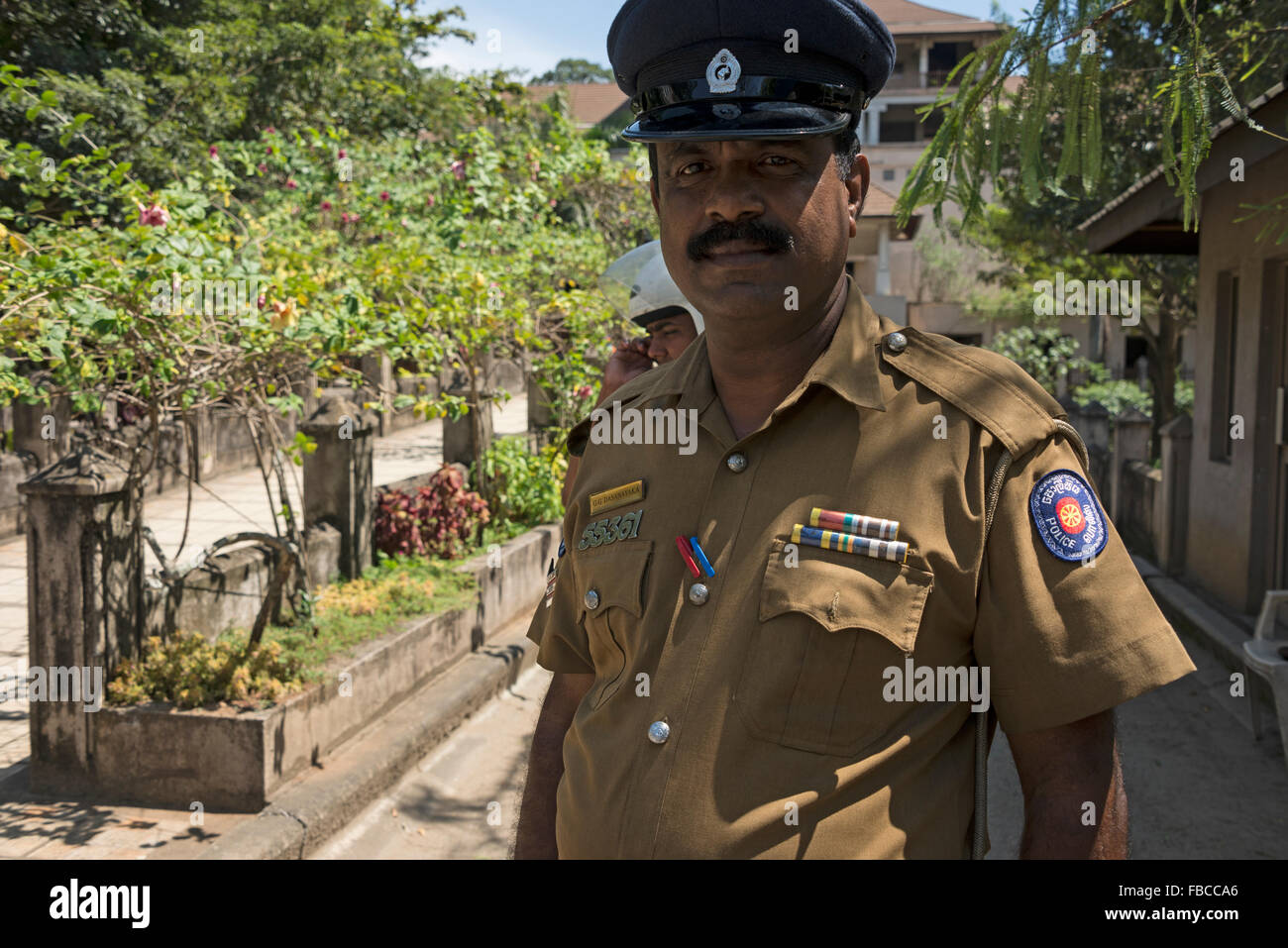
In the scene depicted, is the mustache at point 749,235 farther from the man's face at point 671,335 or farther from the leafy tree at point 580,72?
the leafy tree at point 580,72

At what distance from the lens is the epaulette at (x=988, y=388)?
1.54m

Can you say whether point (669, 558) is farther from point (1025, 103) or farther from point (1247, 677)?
point (1247, 677)

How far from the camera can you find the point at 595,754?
1.72 m

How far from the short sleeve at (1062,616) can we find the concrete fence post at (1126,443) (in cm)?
1055

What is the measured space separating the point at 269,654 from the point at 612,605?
152 inches

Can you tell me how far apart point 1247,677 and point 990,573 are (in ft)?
19.1

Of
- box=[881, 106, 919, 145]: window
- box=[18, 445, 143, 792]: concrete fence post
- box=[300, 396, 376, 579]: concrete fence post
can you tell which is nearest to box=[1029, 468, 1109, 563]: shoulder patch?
box=[18, 445, 143, 792]: concrete fence post

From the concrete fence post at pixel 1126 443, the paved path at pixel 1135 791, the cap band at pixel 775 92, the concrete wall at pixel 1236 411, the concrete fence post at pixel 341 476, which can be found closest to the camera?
the cap band at pixel 775 92

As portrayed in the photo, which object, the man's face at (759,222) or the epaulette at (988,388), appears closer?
the epaulette at (988,388)

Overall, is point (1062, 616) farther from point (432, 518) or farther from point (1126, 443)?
point (1126, 443)

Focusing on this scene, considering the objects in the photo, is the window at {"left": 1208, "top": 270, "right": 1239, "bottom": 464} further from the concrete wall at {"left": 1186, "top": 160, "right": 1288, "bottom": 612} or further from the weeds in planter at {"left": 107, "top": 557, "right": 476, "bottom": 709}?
the weeds in planter at {"left": 107, "top": 557, "right": 476, "bottom": 709}

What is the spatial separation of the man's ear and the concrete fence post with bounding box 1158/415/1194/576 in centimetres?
A: 826

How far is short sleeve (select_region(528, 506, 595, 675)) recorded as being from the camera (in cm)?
196

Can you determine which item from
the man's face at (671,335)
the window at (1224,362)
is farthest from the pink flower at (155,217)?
the window at (1224,362)
